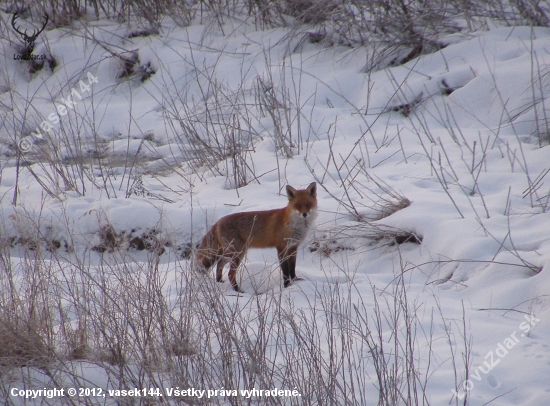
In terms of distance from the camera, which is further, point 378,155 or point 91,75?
point 91,75

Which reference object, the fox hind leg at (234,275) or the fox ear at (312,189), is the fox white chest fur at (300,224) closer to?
the fox ear at (312,189)

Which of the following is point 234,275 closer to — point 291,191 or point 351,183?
point 291,191

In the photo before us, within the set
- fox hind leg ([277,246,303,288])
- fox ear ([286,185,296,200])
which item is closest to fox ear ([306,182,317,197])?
fox ear ([286,185,296,200])

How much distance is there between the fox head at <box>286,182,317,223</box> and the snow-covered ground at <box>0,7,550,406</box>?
1.12 ft

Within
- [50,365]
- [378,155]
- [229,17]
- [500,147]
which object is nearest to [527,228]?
[500,147]

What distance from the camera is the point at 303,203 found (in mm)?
5328

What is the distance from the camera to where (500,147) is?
691 centimetres

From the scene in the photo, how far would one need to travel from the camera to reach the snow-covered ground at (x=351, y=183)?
3602mm

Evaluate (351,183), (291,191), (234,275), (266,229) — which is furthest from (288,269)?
(351,183)

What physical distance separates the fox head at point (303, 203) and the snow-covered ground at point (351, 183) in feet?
1.12

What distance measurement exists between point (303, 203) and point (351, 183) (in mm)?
1047

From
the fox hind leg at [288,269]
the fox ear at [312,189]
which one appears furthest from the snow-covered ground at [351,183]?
the fox ear at [312,189]

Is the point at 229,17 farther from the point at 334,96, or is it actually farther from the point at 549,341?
the point at 549,341

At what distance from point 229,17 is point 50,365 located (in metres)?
10.0
